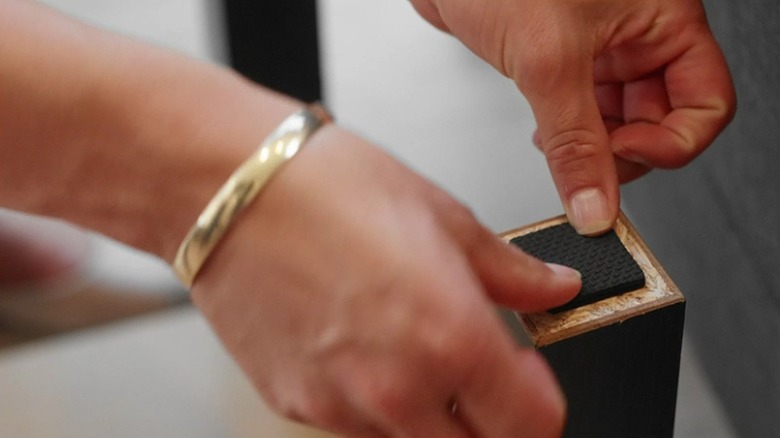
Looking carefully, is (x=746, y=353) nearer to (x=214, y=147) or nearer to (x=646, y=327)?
(x=646, y=327)

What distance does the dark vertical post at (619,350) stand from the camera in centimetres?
50

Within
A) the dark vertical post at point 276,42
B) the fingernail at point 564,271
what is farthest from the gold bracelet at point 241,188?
the dark vertical post at point 276,42

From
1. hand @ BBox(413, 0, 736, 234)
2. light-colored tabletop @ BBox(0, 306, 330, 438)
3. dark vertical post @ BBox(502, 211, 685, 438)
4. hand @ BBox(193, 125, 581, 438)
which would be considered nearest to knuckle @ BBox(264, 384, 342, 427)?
hand @ BBox(193, 125, 581, 438)

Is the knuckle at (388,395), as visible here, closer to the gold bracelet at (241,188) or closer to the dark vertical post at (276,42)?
the gold bracelet at (241,188)

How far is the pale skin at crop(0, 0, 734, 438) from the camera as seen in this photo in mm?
392

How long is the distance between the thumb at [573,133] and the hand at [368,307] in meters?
0.20

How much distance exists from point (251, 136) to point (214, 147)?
0.02m

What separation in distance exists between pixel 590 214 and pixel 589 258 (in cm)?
4

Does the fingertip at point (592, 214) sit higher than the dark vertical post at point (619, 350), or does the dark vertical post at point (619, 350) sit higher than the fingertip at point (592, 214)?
the fingertip at point (592, 214)

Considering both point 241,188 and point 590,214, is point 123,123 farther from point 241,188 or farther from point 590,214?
point 590,214

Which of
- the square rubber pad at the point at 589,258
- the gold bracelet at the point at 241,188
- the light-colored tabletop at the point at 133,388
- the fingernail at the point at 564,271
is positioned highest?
the gold bracelet at the point at 241,188

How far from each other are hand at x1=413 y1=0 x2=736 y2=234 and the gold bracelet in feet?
0.76

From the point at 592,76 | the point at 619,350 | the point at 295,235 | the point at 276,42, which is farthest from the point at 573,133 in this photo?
the point at 276,42

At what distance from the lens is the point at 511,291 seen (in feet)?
1.49
